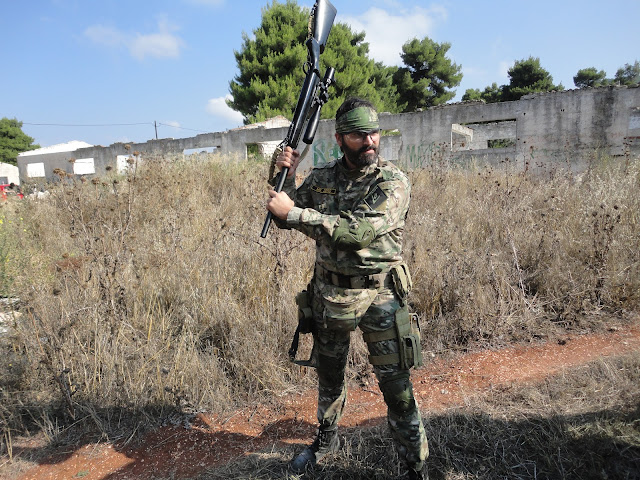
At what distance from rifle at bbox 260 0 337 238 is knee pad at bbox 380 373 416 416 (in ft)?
3.68

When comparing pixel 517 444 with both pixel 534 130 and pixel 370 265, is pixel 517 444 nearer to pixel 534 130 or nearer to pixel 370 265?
pixel 370 265

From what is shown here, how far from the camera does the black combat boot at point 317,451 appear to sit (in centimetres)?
221

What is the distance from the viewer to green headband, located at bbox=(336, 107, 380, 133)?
1.88 m

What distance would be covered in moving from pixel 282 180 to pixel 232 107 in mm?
25673

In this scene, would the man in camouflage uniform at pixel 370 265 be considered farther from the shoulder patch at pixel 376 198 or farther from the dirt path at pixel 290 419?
the dirt path at pixel 290 419

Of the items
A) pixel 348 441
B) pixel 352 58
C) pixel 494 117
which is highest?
pixel 352 58

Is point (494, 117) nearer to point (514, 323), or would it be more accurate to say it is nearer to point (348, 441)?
point (514, 323)

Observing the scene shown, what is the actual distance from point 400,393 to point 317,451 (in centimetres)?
68

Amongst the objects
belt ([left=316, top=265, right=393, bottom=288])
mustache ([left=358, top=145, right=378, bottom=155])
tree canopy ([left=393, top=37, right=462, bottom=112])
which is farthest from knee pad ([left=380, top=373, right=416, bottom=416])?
tree canopy ([left=393, top=37, right=462, bottom=112])

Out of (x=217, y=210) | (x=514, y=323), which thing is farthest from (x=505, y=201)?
(x=217, y=210)

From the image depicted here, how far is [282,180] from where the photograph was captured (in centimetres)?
212

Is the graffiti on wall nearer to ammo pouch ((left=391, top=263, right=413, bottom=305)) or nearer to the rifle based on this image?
the rifle

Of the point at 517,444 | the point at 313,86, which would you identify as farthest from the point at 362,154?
the point at 517,444

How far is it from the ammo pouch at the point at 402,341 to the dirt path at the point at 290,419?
1.00m
